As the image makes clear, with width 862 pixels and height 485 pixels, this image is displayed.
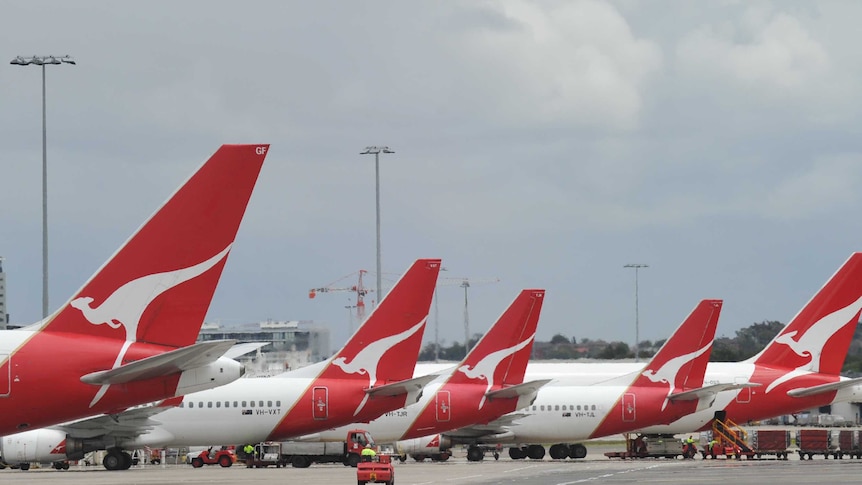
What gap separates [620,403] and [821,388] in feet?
30.8

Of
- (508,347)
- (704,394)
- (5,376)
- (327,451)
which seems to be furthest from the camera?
(704,394)

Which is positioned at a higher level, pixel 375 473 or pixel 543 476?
pixel 375 473

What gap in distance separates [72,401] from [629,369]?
69.9 m

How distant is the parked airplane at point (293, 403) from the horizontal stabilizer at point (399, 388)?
0.04 m

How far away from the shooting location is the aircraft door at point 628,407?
6175 centimetres

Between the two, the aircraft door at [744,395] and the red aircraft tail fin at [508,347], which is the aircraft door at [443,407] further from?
the aircraft door at [744,395]

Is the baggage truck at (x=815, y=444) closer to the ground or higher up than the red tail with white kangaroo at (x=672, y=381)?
closer to the ground

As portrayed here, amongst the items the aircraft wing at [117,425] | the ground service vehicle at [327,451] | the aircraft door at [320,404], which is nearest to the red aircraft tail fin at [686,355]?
the ground service vehicle at [327,451]

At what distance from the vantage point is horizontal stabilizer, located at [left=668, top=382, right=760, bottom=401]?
199 feet

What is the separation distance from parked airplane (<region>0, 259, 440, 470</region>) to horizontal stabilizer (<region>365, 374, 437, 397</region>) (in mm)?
36

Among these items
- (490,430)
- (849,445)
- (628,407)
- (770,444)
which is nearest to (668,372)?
(628,407)

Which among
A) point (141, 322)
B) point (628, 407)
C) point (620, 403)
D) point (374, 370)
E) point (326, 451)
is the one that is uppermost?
point (141, 322)

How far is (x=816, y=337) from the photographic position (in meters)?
63.4

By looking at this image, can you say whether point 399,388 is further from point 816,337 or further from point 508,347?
point 816,337
